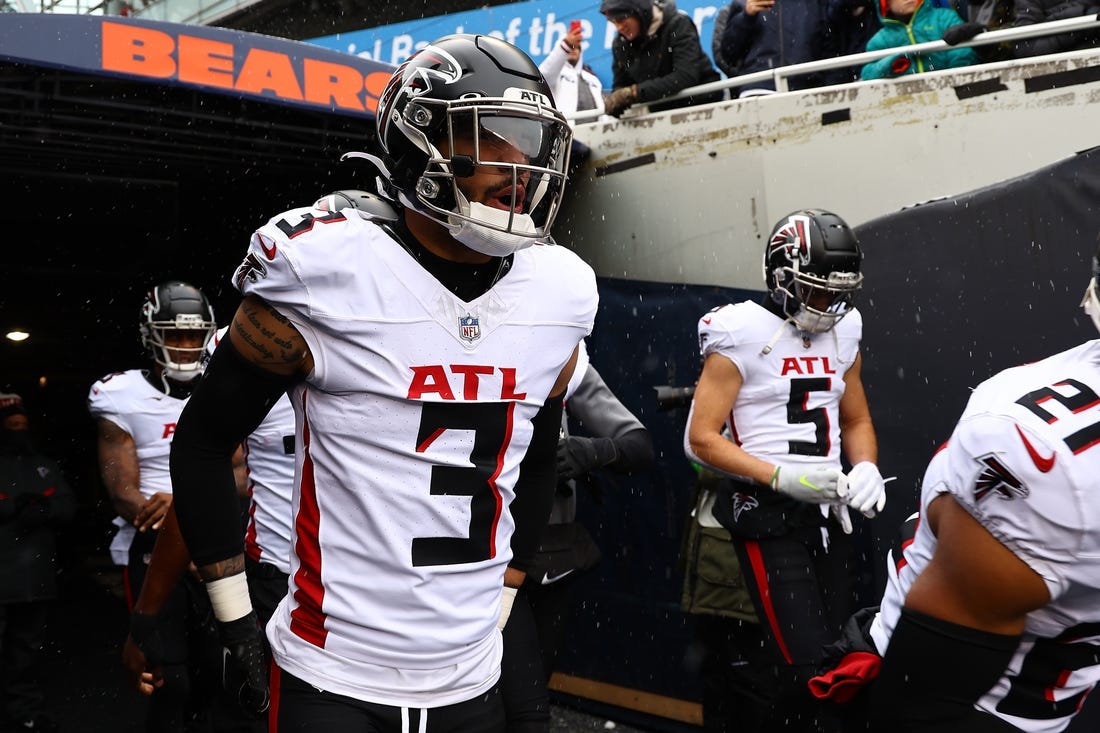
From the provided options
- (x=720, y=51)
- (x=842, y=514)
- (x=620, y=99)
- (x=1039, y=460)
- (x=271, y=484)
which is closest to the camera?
(x=1039, y=460)

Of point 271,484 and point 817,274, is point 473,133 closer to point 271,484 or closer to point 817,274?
point 271,484

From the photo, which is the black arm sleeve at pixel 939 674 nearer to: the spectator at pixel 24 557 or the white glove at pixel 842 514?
the white glove at pixel 842 514

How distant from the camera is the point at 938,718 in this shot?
7.02 feet

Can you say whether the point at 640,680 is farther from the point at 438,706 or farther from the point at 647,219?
the point at 438,706

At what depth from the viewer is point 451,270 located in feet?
7.11

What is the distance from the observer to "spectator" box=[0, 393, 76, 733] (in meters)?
5.47

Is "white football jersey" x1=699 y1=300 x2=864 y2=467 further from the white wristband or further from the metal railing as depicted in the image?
the white wristband

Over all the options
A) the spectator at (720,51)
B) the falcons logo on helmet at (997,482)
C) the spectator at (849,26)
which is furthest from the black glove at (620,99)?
the falcons logo on helmet at (997,482)

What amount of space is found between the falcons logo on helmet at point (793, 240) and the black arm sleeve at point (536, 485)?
2.15 m

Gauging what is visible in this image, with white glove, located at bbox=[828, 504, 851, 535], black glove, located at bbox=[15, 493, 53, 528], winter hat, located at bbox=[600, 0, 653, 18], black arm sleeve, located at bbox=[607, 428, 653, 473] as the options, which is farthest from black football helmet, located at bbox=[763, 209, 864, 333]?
black glove, located at bbox=[15, 493, 53, 528]

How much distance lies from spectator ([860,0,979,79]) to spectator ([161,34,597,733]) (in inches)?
168

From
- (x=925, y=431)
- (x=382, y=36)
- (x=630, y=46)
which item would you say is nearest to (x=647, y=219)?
(x=630, y=46)

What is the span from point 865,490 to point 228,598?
104 inches

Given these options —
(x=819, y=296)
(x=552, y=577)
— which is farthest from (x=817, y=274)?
(x=552, y=577)
